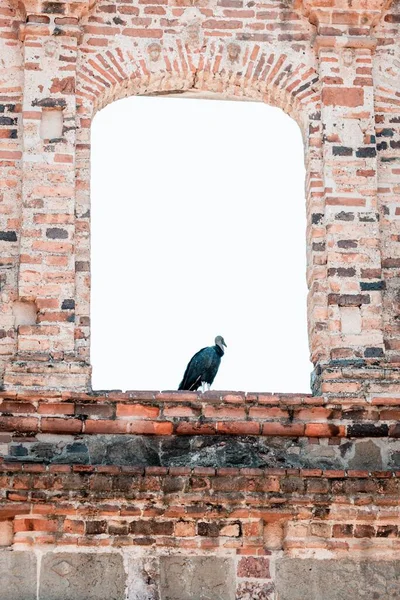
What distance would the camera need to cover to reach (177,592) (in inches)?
432

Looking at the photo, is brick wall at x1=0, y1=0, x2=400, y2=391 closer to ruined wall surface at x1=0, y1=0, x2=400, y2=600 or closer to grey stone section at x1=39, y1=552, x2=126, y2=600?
ruined wall surface at x1=0, y1=0, x2=400, y2=600

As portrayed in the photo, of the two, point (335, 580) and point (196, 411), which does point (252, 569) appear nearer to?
point (335, 580)

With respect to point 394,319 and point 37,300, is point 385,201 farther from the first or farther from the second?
point 37,300

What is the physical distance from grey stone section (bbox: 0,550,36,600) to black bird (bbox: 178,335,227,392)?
1805mm

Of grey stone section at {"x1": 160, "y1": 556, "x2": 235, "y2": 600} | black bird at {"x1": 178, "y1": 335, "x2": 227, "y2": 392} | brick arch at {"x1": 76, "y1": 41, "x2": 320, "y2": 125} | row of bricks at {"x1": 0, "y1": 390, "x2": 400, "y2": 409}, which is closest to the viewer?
grey stone section at {"x1": 160, "y1": 556, "x2": 235, "y2": 600}

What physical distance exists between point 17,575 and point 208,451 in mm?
1503

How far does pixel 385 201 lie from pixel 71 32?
254 cm

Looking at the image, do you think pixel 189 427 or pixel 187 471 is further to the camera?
pixel 189 427

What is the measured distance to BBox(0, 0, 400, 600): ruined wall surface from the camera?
11.0m

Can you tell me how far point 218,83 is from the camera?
1299 centimetres

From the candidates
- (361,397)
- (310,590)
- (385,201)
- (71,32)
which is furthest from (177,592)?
(71,32)

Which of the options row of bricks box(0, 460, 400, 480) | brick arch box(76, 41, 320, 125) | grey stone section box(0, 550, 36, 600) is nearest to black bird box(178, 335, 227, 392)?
row of bricks box(0, 460, 400, 480)

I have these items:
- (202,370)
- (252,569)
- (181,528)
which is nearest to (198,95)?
(202,370)

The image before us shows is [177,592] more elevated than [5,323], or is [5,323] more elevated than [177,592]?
[5,323]
